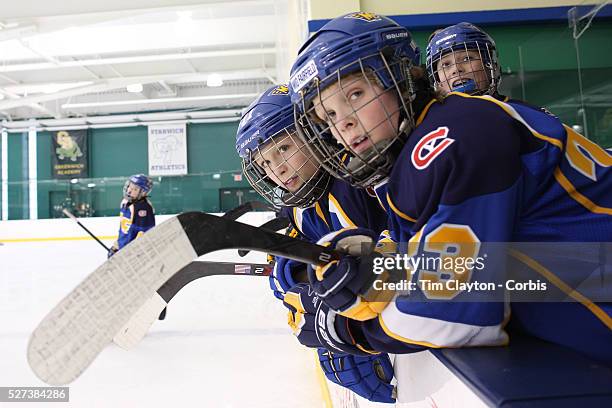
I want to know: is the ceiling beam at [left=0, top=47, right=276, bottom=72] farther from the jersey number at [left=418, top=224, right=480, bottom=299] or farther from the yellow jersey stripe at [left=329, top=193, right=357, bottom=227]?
the jersey number at [left=418, top=224, right=480, bottom=299]

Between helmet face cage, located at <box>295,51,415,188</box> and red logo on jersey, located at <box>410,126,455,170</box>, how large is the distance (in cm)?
10

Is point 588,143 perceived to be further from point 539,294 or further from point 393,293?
point 393,293

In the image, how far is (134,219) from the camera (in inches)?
152

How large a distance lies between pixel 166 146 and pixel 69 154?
8.27 ft

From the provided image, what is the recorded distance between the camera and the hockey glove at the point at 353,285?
1.89 ft

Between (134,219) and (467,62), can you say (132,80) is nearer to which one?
(134,219)

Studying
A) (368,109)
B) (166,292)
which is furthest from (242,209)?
(368,109)

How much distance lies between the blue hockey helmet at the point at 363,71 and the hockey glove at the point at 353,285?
0.44 feet

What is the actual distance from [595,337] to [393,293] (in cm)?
24

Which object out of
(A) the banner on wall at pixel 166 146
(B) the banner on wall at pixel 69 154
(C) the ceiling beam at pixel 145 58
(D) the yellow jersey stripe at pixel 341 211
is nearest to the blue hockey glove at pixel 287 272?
(D) the yellow jersey stripe at pixel 341 211

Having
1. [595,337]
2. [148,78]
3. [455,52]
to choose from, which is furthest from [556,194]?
[148,78]

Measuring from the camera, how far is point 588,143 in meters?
→ 0.66

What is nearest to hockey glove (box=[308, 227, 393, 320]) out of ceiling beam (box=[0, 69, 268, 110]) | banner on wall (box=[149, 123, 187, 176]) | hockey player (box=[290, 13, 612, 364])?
hockey player (box=[290, 13, 612, 364])

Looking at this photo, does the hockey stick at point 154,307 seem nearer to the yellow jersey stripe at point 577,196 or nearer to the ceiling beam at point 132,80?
the yellow jersey stripe at point 577,196
